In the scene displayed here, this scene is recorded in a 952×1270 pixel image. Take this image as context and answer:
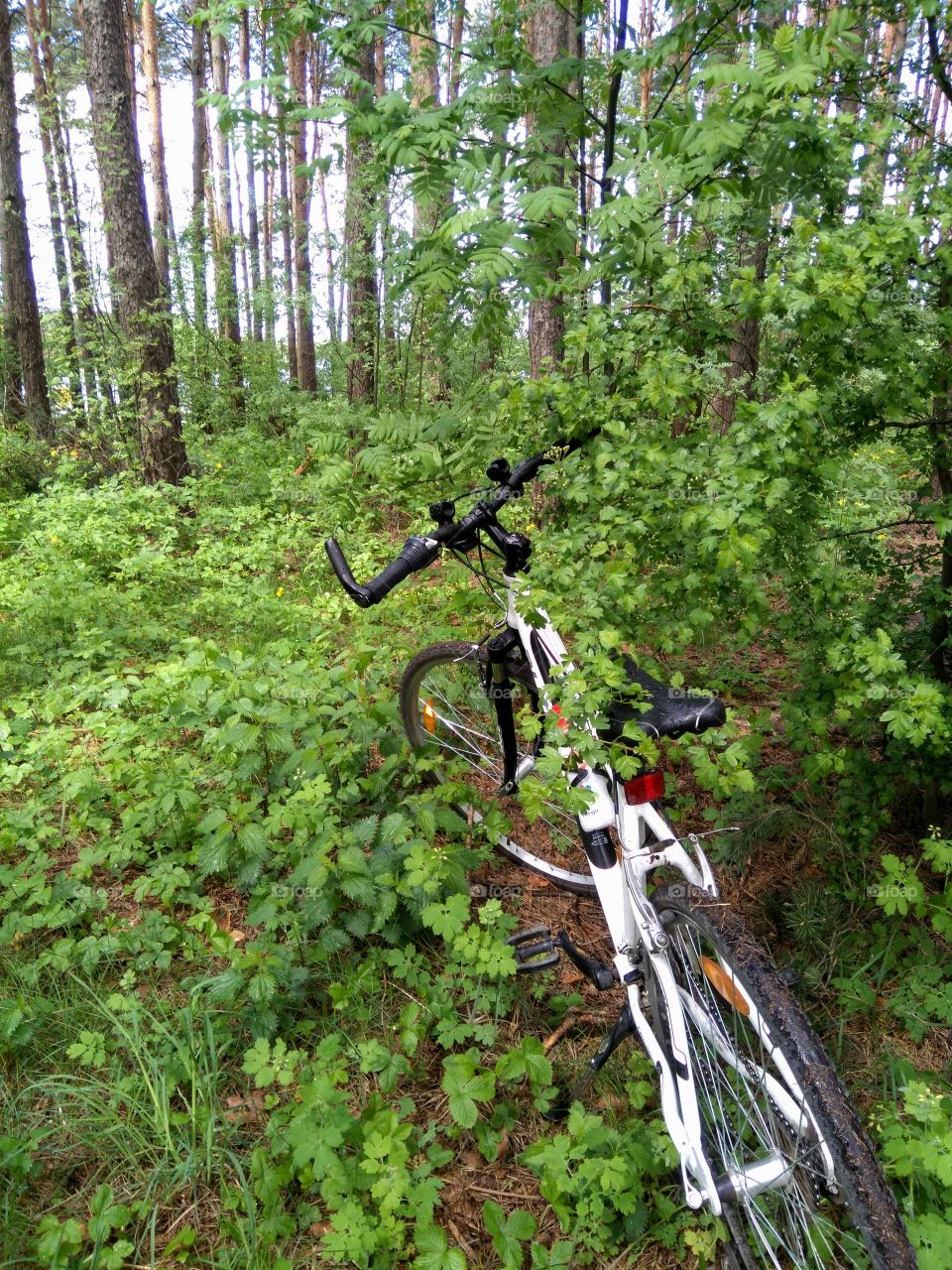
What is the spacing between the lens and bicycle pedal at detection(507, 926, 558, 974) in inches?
90.0

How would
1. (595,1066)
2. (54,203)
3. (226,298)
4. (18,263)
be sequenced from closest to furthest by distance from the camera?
(595,1066)
(18,263)
(226,298)
(54,203)

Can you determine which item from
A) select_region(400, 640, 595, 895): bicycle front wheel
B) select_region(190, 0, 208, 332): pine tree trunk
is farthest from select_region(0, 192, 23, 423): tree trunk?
select_region(400, 640, 595, 895): bicycle front wheel

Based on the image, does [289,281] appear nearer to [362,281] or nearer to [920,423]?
[362,281]

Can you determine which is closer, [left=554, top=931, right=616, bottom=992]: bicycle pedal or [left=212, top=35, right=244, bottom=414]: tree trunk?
[left=554, top=931, right=616, bottom=992]: bicycle pedal

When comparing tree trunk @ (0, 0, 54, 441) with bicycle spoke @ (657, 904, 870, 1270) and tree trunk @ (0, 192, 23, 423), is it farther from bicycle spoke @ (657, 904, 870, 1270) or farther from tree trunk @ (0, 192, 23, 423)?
bicycle spoke @ (657, 904, 870, 1270)

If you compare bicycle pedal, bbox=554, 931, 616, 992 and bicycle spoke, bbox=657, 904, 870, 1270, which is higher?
bicycle spoke, bbox=657, 904, 870, 1270

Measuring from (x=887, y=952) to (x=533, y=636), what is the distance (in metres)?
1.51

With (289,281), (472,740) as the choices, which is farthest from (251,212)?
(472,740)

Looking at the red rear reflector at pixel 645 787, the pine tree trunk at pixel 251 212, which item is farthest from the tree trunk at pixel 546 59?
the pine tree trunk at pixel 251 212

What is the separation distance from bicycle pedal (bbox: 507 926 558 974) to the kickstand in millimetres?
302

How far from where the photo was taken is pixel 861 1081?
204 centimetres

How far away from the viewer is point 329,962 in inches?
92.7

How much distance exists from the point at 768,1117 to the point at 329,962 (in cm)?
137

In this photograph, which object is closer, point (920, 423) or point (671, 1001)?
point (671, 1001)
